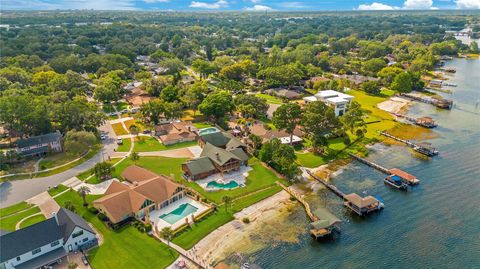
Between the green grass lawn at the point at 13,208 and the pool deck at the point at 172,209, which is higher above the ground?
the green grass lawn at the point at 13,208

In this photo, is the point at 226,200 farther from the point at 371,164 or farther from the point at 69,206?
the point at 371,164

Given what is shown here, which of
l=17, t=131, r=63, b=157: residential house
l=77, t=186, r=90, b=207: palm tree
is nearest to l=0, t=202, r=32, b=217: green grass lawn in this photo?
l=77, t=186, r=90, b=207: palm tree

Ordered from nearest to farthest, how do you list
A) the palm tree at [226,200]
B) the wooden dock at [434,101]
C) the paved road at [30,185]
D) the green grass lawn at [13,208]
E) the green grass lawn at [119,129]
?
1. the green grass lawn at [13,208]
2. the palm tree at [226,200]
3. the paved road at [30,185]
4. the green grass lawn at [119,129]
5. the wooden dock at [434,101]

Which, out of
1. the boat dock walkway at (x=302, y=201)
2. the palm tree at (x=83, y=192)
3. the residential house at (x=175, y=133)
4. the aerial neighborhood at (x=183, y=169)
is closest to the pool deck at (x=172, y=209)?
the aerial neighborhood at (x=183, y=169)

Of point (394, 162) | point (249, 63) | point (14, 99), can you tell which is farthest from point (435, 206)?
point (249, 63)

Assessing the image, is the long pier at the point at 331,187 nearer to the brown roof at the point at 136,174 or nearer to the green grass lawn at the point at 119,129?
the brown roof at the point at 136,174

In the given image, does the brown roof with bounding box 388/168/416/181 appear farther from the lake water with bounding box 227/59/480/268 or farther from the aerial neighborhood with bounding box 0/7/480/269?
the lake water with bounding box 227/59/480/268

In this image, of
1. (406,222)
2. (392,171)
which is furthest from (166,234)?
(392,171)
